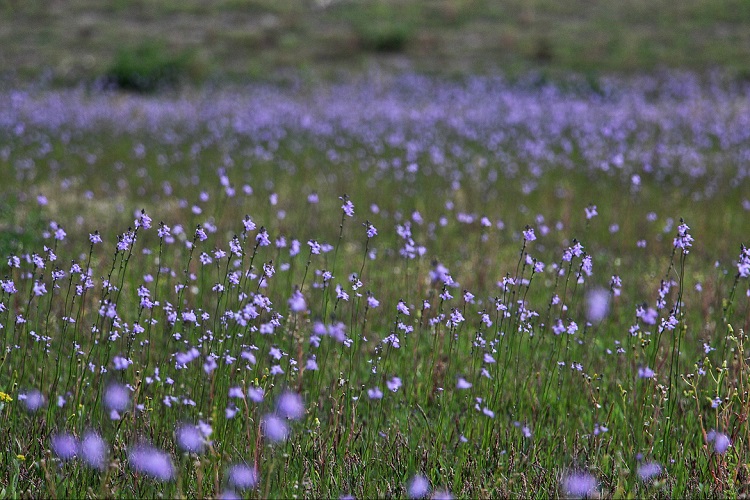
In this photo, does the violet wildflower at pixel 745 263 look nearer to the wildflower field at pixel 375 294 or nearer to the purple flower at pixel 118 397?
the wildflower field at pixel 375 294

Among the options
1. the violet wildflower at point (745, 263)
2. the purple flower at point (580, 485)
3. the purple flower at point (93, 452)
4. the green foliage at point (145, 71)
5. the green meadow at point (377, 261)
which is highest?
the violet wildflower at point (745, 263)

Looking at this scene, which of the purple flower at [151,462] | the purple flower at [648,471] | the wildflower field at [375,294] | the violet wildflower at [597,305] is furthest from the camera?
the violet wildflower at [597,305]

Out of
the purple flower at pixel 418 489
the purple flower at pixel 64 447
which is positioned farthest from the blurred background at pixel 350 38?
the purple flower at pixel 418 489

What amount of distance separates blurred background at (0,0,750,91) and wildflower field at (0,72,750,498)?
3140 mm

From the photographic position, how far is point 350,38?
2267 centimetres

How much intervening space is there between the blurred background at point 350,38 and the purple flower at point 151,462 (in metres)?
15.7

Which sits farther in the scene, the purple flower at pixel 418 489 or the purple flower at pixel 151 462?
the purple flower at pixel 418 489

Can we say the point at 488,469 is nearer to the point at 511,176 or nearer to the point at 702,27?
the point at 511,176

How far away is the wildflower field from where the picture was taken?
114 inches

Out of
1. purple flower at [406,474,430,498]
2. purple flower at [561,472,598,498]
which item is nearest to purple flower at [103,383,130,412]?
purple flower at [406,474,430,498]

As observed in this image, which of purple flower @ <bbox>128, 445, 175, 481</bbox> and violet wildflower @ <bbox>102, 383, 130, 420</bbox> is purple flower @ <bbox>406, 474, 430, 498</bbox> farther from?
violet wildflower @ <bbox>102, 383, 130, 420</bbox>

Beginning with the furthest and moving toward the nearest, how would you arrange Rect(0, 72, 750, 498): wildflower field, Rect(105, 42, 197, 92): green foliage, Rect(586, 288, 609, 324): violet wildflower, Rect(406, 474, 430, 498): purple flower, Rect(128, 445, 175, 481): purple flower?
Rect(105, 42, 197, 92): green foliage, Rect(586, 288, 609, 324): violet wildflower, Rect(0, 72, 750, 498): wildflower field, Rect(406, 474, 430, 498): purple flower, Rect(128, 445, 175, 481): purple flower

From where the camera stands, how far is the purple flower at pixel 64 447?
2.81 m

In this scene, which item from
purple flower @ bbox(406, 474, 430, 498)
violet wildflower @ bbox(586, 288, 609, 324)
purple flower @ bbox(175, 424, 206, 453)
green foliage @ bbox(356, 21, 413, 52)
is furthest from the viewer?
green foliage @ bbox(356, 21, 413, 52)
